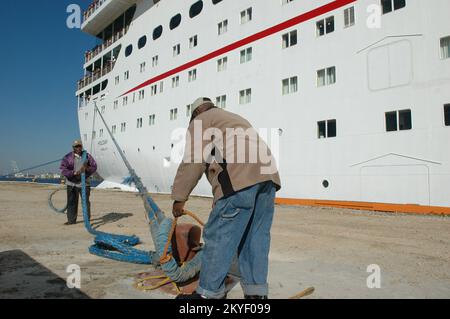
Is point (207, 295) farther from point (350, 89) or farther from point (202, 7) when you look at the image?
point (202, 7)

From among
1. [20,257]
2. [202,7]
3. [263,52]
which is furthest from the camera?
[202,7]

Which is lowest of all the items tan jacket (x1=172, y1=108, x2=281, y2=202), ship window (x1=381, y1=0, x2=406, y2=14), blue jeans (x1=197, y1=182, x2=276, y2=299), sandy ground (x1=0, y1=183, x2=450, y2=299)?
sandy ground (x1=0, y1=183, x2=450, y2=299)

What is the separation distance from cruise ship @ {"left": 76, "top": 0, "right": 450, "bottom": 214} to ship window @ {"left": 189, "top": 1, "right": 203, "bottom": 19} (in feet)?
0.23

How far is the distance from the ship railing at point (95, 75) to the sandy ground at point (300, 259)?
17486mm

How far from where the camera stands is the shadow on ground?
229cm

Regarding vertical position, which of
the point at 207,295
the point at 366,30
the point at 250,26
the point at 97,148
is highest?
the point at 250,26

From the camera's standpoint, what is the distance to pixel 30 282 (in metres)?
2.58

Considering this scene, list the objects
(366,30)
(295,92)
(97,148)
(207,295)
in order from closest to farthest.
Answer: (207,295) → (366,30) → (295,92) → (97,148)

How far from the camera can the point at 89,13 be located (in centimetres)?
2383

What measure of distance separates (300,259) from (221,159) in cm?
209

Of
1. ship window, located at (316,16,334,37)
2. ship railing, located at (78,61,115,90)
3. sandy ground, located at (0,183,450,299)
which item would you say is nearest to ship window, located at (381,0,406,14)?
ship window, located at (316,16,334,37)

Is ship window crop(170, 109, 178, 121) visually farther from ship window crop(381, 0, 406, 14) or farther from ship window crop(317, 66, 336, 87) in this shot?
ship window crop(381, 0, 406, 14)
